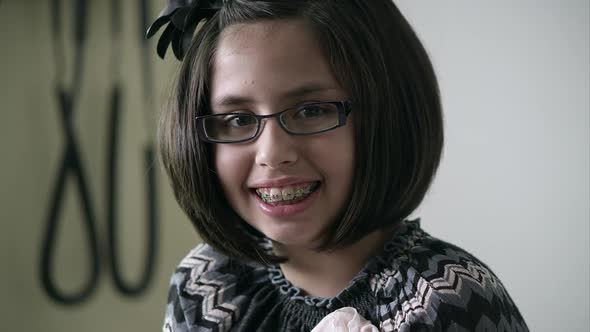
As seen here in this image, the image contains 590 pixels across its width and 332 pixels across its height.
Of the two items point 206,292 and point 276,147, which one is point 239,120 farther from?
point 206,292

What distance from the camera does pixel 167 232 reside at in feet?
4.30

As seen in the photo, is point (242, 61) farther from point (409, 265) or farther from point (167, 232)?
point (167, 232)

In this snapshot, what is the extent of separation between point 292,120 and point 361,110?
3.2 inches

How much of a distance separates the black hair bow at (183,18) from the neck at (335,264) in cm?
33

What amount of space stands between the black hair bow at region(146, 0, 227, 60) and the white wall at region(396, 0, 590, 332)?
541 millimetres

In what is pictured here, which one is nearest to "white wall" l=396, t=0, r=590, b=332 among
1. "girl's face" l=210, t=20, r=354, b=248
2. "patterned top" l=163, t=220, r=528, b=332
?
"patterned top" l=163, t=220, r=528, b=332

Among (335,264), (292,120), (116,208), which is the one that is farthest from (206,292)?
(116,208)

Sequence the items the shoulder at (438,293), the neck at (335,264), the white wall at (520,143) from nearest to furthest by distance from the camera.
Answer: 1. the shoulder at (438,293)
2. the neck at (335,264)
3. the white wall at (520,143)

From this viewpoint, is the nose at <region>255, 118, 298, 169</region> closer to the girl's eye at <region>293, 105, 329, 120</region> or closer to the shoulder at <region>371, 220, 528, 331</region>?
the girl's eye at <region>293, 105, 329, 120</region>

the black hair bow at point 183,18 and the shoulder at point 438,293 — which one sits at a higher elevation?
the black hair bow at point 183,18

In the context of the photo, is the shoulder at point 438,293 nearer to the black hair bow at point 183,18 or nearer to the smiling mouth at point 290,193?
the smiling mouth at point 290,193

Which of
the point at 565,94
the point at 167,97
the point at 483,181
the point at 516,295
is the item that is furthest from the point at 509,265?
the point at 167,97

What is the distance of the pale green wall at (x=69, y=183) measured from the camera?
44.3 inches

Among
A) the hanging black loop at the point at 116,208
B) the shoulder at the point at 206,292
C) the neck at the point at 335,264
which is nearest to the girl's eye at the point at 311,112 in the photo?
the neck at the point at 335,264
